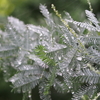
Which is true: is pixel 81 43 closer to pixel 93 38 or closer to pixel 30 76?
pixel 93 38

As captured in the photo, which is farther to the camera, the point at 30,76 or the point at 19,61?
the point at 19,61

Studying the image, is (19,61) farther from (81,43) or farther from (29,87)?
(81,43)

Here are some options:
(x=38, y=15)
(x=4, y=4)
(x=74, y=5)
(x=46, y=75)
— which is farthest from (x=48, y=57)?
(x=4, y=4)

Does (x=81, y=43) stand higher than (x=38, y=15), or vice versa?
(x=38, y=15)

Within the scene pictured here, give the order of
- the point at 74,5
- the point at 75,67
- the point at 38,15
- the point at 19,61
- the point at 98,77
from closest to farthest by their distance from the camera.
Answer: the point at 98,77 < the point at 75,67 < the point at 19,61 < the point at 74,5 < the point at 38,15

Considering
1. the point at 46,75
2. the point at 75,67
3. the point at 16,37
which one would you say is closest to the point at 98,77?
the point at 75,67

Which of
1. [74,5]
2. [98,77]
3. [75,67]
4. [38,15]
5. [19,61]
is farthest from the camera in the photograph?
[38,15]

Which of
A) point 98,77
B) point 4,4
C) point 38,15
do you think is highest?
point 4,4
